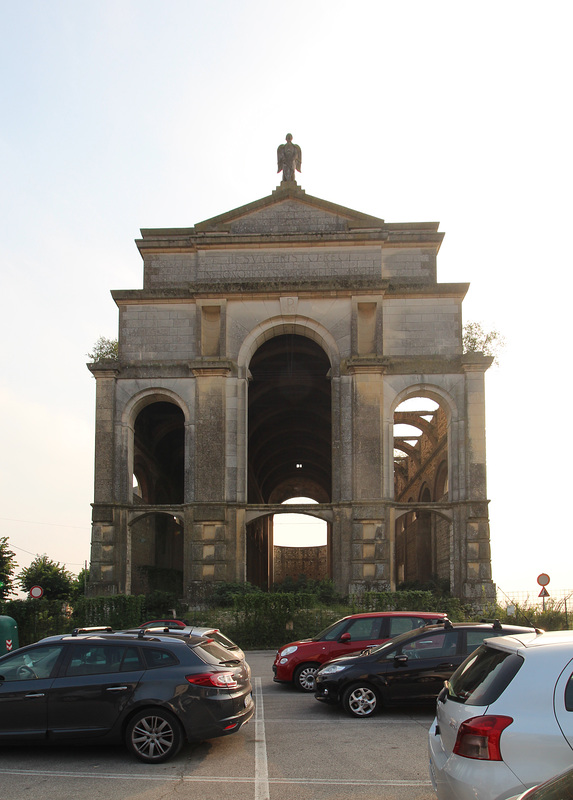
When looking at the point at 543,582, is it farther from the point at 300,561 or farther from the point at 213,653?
the point at 300,561

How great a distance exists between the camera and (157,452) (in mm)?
39531

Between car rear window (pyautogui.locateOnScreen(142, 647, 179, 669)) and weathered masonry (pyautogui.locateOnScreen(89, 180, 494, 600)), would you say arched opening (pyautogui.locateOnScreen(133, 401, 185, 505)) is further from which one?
car rear window (pyautogui.locateOnScreen(142, 647, 179, 669))

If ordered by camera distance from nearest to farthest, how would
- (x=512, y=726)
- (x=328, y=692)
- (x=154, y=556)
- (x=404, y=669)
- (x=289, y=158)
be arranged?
(x=512, y=726) < (x=404, y=669) < (x=328, y=692) < (x=289, y=158) < (x=154, y=556)

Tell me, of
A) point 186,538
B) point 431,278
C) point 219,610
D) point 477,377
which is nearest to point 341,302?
point 431,278

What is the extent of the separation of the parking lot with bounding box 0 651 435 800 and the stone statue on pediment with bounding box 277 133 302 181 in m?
27.1

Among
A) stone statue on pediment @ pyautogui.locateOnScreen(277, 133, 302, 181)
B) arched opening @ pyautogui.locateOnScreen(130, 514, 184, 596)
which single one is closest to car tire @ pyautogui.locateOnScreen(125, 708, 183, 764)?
arched opening @ pyautogui.locateOnScreen(130, 514, 184, 596)

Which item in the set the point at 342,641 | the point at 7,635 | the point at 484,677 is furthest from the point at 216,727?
the point at 7,635

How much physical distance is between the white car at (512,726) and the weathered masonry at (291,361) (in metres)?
22.7

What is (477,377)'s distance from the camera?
3048cm

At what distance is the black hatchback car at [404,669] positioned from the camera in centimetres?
1173

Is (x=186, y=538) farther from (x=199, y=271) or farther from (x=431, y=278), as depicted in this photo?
(x=431, y=278)

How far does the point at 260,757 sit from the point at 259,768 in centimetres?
53

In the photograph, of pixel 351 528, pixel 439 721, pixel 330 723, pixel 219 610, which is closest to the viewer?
pixel 439 721

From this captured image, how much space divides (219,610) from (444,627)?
15059 millimetres
